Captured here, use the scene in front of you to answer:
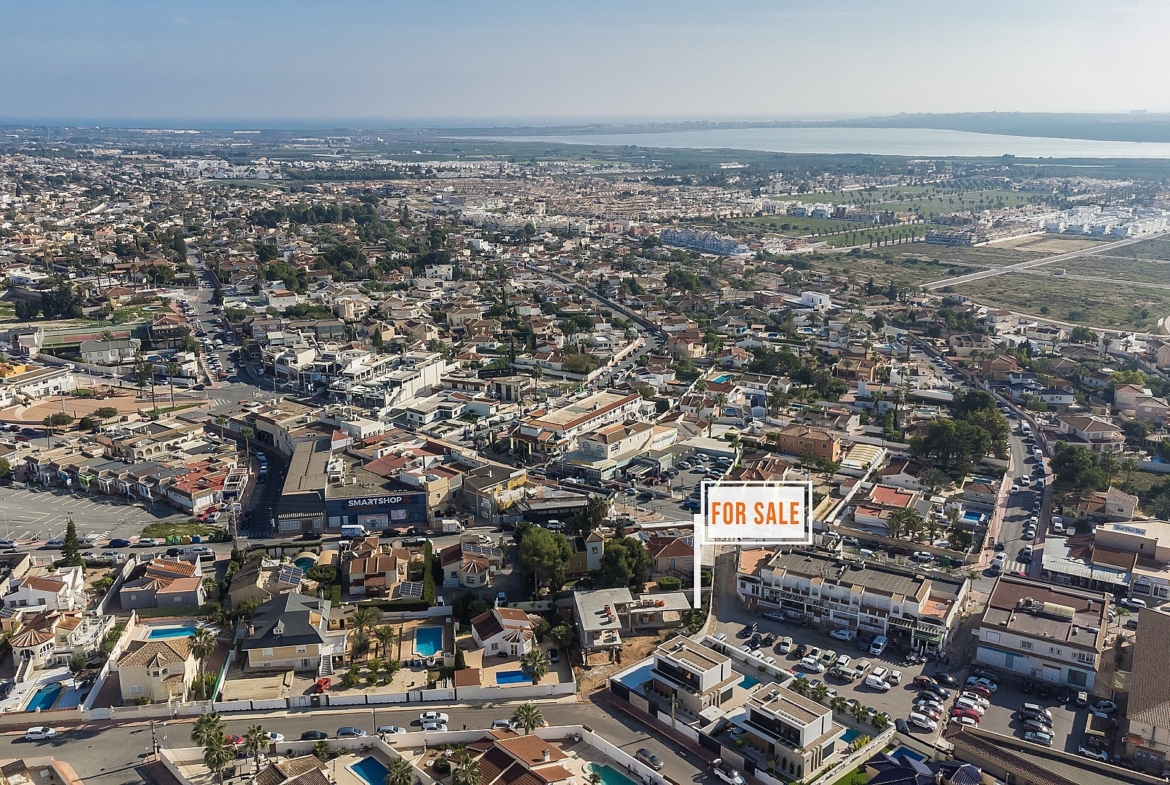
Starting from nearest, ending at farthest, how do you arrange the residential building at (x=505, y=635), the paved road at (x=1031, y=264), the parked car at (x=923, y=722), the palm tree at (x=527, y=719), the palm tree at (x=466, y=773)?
the palm tree at (x=466, y=773) < the palm tree at (x=527, y=719) < the parked car at (x=923, y=722) < the residential building at (x=505, y=635) < the paved road at (x=1031, y=264)

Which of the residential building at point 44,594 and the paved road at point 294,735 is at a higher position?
the residential building at point 44,594

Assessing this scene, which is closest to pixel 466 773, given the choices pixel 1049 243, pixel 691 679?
pixel 691 679

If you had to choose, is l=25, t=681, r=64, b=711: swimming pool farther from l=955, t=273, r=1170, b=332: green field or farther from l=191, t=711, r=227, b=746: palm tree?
l=955, t=273, r=1170, b=332: green field

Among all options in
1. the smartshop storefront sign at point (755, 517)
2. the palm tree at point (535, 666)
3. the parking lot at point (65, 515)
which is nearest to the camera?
the palm tree at point (535, 666)

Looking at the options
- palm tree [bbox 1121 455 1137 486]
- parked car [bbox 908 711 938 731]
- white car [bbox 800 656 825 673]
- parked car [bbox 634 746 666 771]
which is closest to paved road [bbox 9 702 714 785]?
parked car [bbox 634 746 666 771]

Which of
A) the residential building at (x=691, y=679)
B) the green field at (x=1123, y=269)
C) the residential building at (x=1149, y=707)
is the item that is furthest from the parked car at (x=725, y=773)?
the green field at (x=1123, y=269)

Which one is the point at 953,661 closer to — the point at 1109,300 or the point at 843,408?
the point at 843,408

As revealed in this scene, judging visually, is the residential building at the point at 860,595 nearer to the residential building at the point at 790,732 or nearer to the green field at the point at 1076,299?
the residential building at the point at 790,732
